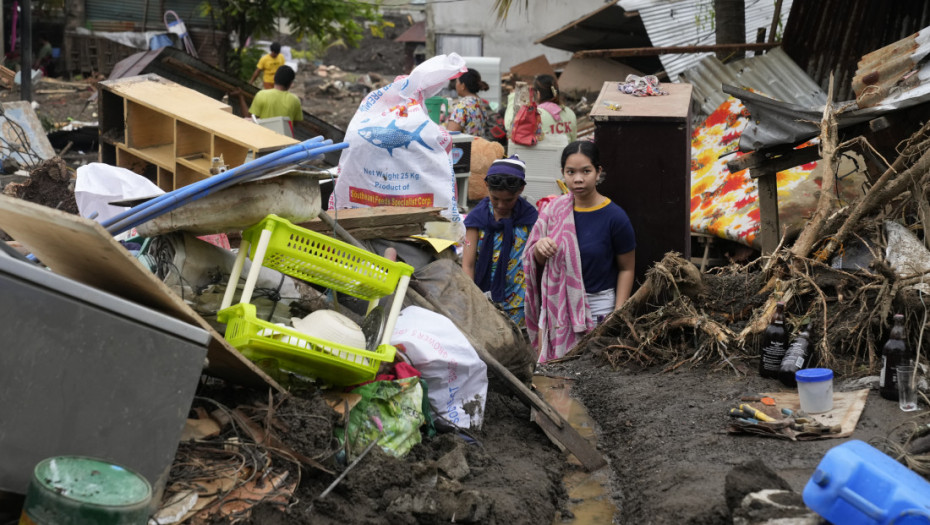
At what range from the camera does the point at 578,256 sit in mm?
6098

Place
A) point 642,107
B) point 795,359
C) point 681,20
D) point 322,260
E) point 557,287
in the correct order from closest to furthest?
point 322,260, point 795,359, point 557,287, point 642,107, point 681,20

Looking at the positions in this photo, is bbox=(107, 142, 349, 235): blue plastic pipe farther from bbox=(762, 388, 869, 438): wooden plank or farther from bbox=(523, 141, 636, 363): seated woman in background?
bbox=(762, 388, 869, 438): wooden plank

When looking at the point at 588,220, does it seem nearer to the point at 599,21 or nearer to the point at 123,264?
the point at 123,264

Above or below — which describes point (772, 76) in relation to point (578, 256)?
above

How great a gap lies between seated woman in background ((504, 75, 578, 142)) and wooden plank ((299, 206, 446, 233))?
5.63m

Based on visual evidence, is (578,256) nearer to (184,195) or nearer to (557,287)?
(557,287)

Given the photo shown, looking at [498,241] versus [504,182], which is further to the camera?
[498,241]

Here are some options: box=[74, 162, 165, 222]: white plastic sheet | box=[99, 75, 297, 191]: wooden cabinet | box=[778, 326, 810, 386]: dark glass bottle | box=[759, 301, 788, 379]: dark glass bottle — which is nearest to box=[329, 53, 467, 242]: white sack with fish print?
box=[99, 75, 297, 191]: wooden cabinet

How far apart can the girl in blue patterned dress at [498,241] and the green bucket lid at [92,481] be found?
3.70 meters

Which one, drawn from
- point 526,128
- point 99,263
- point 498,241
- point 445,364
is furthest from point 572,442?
point 526,128

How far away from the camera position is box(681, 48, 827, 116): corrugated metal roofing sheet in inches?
427

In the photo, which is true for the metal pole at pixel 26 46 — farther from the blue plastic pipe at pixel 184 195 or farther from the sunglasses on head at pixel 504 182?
the blue plastic pipe at pixel 184 195

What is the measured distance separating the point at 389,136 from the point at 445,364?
1922 millimetres

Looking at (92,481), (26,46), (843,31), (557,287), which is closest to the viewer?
(92,481)
